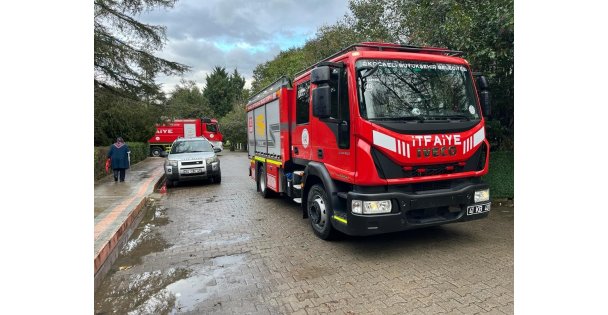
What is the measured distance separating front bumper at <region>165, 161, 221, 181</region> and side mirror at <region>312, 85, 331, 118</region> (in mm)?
8158

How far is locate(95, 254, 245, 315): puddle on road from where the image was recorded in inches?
144

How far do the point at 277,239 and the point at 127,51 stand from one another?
12061mm

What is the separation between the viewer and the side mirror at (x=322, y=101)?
14.7 ft

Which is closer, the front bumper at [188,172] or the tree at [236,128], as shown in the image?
the front bumper at [188,172]

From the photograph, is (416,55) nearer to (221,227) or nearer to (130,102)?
(221,227)

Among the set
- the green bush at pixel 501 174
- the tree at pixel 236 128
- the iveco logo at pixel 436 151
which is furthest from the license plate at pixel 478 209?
the tree at pixel 236 128

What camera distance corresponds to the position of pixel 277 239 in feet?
19.1

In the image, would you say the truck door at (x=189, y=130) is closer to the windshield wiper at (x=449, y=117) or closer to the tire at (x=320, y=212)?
the tire at (x=320, y=212)

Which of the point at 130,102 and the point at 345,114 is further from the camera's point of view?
the point at 130,102

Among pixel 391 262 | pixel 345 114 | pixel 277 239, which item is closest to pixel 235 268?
pixel 277 239

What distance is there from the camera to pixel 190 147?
42.3 ft

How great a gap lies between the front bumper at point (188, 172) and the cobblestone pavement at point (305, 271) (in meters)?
4.80

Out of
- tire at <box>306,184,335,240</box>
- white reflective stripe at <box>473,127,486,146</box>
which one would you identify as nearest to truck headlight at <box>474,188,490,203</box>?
white reflective stripe at <box>473,127,486,146</box>

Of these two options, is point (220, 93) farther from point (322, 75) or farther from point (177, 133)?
point (322, 75)
